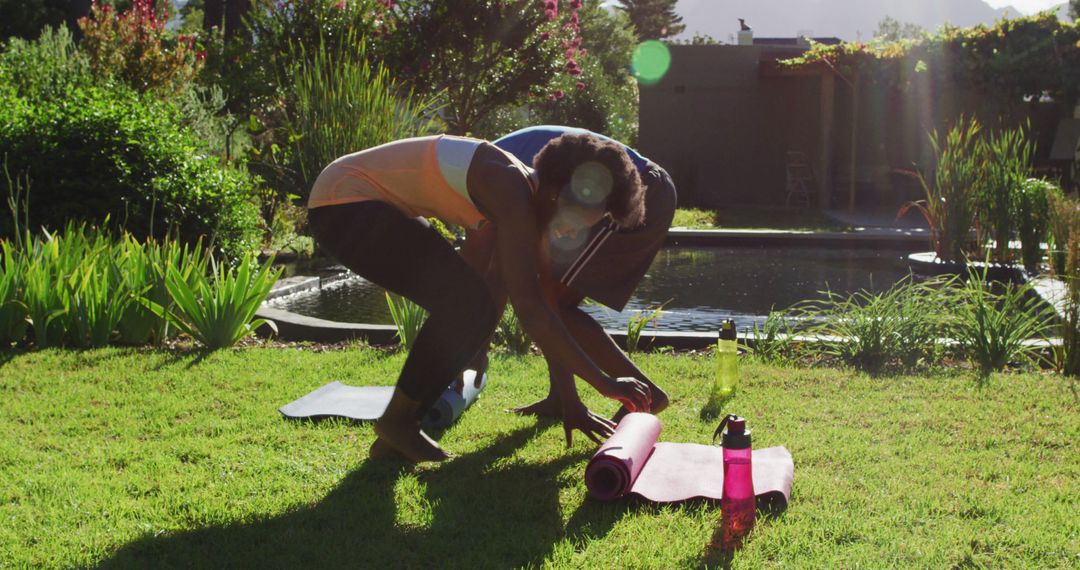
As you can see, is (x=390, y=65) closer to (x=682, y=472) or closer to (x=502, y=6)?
(x=502, y=6)

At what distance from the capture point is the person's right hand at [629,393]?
2869 millimetres

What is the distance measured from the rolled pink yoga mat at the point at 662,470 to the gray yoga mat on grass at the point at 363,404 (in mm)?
847

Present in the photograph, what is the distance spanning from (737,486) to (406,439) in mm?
1139

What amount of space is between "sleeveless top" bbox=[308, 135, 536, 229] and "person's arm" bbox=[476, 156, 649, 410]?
142 mm

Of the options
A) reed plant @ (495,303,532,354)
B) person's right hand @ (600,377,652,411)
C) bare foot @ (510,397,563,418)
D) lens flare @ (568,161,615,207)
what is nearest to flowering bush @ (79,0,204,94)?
reed plant @ (495,303,532,354)

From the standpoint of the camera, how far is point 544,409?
4.10m

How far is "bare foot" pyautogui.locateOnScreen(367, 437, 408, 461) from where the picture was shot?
343 centimetres

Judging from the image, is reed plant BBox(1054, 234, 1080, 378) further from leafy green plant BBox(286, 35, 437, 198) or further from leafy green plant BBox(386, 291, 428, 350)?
leafy green plant BBox(286, 35, 437, 198)

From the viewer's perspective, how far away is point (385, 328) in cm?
567

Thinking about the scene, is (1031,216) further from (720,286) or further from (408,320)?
(408,320)

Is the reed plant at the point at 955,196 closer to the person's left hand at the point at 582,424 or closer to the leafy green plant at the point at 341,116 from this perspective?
the leafy green plant at the point at 341,116

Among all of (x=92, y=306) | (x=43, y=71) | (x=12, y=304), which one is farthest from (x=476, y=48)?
(x=12, y=304)

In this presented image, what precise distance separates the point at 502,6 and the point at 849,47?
A: 5916 mm

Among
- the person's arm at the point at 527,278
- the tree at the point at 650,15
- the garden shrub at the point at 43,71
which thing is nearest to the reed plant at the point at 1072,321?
the person's arm at the point at 527,278
